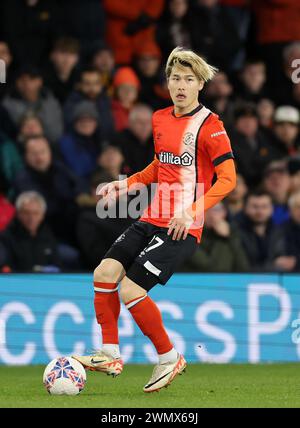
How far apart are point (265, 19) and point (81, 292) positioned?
5.49 m

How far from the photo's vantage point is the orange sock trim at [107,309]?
844 centimetres

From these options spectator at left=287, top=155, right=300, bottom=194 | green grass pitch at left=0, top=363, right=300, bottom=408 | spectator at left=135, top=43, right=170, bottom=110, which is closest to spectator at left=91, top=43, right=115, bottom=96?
spectator at left=135, top=43, right=170, bottom=110

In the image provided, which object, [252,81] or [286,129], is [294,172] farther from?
[252,81]

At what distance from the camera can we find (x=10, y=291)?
37.4 feet

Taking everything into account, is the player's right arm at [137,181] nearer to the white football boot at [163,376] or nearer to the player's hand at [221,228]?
the white football boot at [163,376]

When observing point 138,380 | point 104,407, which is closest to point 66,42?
point 138,380

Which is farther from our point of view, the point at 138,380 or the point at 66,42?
the point at 66,42

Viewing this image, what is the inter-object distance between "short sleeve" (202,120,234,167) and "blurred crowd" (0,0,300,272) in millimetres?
3786

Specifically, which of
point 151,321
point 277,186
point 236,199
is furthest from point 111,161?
point 151,321

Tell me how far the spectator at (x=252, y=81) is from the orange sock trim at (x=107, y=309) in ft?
23.6

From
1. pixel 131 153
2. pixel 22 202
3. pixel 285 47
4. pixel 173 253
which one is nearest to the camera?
pixel 173 253

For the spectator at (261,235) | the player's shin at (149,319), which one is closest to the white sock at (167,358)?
the player's shin at (149,319)

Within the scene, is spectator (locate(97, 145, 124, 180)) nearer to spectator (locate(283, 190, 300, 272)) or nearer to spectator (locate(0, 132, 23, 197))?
spectator (locate(0, 132, 23, 197))

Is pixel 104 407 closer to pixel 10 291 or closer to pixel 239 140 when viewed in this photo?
pixel 10 291
